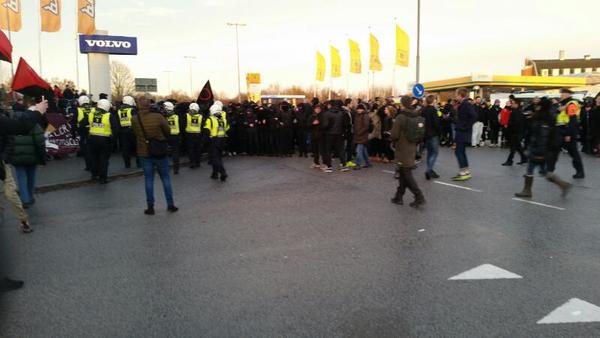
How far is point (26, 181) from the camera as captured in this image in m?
8.63

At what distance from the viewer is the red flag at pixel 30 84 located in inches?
230

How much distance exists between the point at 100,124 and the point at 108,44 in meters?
11.7

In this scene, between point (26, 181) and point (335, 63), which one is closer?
point (26, 181)

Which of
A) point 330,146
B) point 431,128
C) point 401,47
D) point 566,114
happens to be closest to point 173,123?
point 330,146

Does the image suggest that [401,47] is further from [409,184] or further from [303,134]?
[409,184]

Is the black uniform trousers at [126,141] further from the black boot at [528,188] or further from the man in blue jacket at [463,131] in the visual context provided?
the black boot at [528,188]

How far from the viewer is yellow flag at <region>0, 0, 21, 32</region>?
79.6 feet

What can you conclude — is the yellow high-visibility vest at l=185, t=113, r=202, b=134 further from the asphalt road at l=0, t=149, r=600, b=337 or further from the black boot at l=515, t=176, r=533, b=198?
the black boot at l=515, t=176, r=533, b=198

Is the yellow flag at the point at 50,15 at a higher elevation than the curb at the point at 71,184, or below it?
higher

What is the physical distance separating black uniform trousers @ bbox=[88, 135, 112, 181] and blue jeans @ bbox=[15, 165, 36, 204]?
2583 millimetres

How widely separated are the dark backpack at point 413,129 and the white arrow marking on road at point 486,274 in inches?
141

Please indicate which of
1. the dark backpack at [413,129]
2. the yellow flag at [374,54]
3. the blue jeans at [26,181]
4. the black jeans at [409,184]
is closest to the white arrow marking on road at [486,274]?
the black jeans at [409,184]

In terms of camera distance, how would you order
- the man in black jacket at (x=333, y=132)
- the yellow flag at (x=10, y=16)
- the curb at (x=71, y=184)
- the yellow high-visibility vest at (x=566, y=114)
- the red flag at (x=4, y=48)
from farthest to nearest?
1. the yellow flag at (x=10, y=16)
2. the man in black jacket at (x=333, y=132)
3. the yellow high-visibility vest at (x=566, y=114)
4. the curb at (x=71, y=184)
5. the red flag at (x=4, y=48)

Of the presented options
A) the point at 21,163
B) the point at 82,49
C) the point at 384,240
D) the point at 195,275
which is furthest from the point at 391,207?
the point at 82,49
